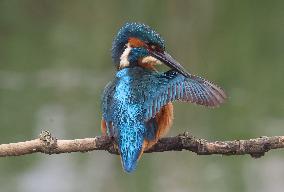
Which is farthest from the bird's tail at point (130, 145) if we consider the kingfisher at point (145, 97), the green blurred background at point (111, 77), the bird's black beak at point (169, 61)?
the green blurred background at point (111, 77)

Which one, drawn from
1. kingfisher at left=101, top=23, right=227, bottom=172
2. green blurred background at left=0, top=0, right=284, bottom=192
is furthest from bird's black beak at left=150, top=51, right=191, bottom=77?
green blurred background at left=0, top=0, right=284, bottom=192

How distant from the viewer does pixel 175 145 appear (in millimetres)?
2379

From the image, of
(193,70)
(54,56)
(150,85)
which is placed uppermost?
(54,56)

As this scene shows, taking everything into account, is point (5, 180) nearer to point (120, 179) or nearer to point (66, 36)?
A: point (120, 179)

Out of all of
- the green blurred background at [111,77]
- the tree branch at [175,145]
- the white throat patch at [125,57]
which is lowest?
the tree branch at [175,145]

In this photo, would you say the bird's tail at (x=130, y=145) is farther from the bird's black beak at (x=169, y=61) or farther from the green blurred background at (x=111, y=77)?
the green blurred background at (x=111, y=77)

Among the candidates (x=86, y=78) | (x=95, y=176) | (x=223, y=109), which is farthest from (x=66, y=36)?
(x=95, y=176)

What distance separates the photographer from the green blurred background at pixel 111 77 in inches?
246

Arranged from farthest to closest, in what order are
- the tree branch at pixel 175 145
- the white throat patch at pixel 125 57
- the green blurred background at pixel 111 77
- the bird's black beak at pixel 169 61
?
1. the green blurred background at pixel 111 77
2. the white throat patch at pixel 125 57
3. the bird's black beak at pixel 169 61
4. the tree branch at pixel 175 145

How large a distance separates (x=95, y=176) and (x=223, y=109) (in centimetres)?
161

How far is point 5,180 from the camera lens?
6090 millimetres

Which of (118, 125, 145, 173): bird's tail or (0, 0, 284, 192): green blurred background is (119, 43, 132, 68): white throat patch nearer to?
(118, 125, 145, 173): bird's tail

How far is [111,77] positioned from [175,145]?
248 inches

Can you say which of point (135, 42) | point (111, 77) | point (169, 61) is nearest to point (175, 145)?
point (169, 61)
